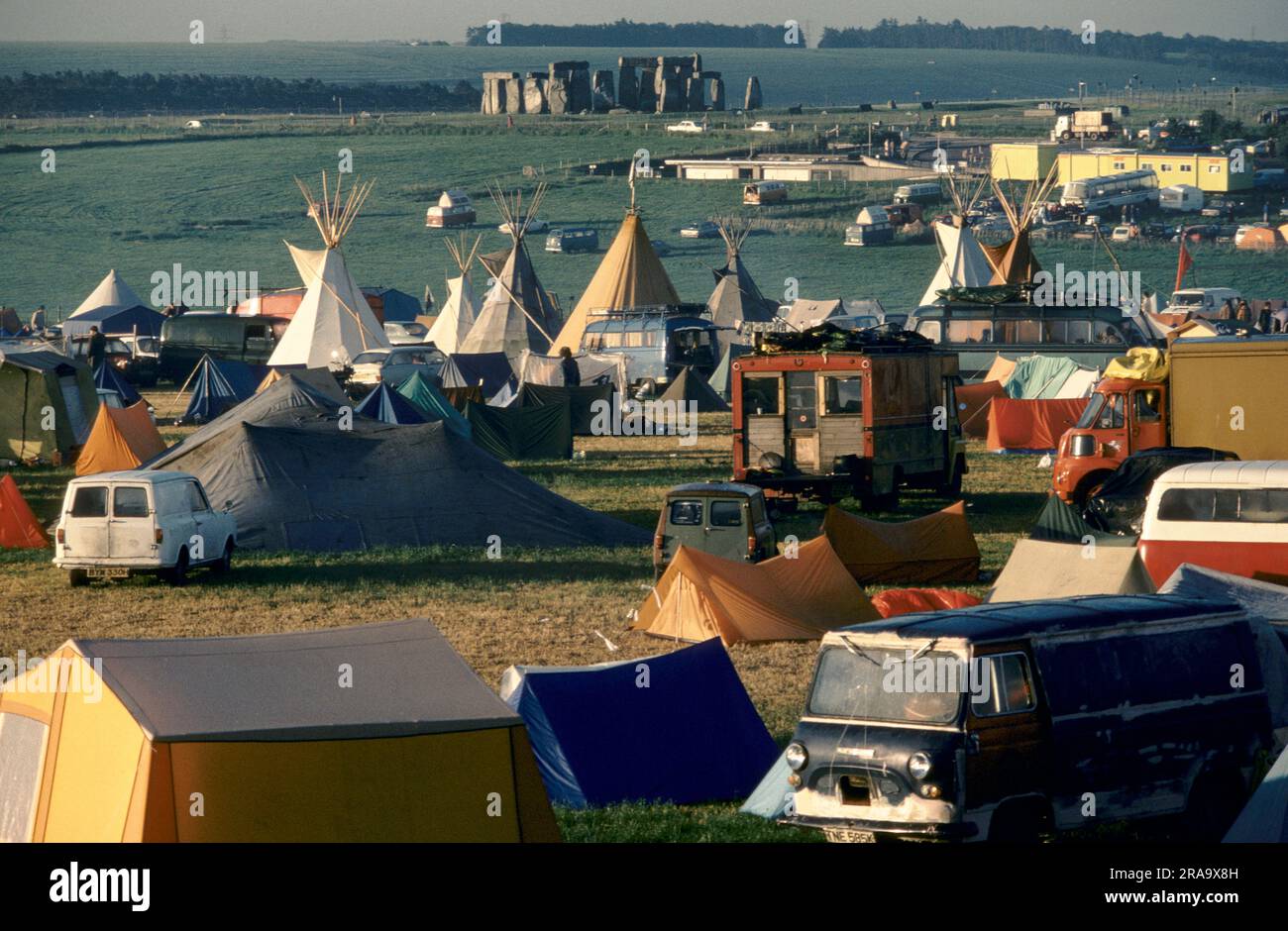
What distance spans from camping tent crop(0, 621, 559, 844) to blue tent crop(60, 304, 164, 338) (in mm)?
45950

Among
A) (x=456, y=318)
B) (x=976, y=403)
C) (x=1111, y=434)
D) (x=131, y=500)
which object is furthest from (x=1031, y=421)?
(x=456, y=318)

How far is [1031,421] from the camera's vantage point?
3067cm

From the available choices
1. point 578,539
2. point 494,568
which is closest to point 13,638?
point 494,568

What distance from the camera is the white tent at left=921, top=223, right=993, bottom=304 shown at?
50.4 m

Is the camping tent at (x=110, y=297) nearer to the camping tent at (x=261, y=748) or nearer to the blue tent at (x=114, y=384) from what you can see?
the blue tent at (x=114, y=384)

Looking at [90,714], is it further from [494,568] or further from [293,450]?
[293,450]

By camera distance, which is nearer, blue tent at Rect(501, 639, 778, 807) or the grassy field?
blue tent at Rect(501, 639, 778, 807)

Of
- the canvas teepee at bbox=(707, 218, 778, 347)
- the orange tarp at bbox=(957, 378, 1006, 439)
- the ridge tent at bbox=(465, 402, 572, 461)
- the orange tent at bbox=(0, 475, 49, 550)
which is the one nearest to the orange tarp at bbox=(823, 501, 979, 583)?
the orange tent at bbox=(0, 475, 49, 550)

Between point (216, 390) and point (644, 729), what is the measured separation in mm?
27606

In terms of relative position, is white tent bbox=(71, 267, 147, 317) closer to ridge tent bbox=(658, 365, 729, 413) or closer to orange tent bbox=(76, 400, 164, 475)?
ridge tent bbox=(658, 365, 729, 413)

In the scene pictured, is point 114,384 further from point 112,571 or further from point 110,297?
point 110,297

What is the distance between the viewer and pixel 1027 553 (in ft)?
49.0

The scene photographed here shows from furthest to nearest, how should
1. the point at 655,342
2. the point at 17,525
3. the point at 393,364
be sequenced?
the point at 655,342 < the point at 393,364 < the point at 17,525
